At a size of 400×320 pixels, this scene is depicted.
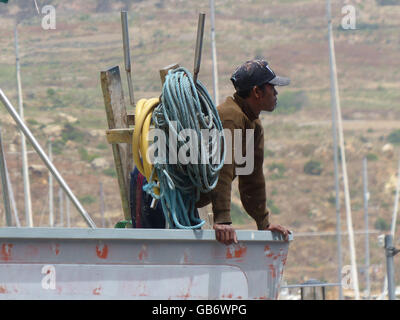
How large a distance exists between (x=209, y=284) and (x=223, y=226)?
0.34m

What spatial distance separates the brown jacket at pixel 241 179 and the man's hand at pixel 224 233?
2.9 inches

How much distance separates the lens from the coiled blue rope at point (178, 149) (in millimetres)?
5129

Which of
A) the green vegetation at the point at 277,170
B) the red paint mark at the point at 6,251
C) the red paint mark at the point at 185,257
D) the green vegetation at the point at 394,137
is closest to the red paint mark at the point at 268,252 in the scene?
the red paint mark at the point at 185,257

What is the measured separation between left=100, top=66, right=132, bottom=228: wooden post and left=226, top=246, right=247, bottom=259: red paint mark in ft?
4.82

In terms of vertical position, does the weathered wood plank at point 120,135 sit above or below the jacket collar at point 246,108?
below

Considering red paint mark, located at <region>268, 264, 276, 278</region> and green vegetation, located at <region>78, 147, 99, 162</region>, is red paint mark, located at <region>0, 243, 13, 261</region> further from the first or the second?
green vegetation, located at <region>78, 147, 99, 162</region>

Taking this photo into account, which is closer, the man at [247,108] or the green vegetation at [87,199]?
the man at [247,108]

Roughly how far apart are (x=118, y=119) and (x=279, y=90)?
59645 mm

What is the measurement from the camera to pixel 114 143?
6.18 m

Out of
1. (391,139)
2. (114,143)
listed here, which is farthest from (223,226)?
(391,139)

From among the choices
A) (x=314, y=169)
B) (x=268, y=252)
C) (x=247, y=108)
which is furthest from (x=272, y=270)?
(x=314, y=169)

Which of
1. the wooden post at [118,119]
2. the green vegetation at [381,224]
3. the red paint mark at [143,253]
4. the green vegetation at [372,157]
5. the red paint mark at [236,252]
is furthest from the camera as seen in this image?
the green vegetation at [372,157]

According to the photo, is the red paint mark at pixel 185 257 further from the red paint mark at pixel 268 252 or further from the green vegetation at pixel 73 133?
the green vegetation at pixel 73 133
